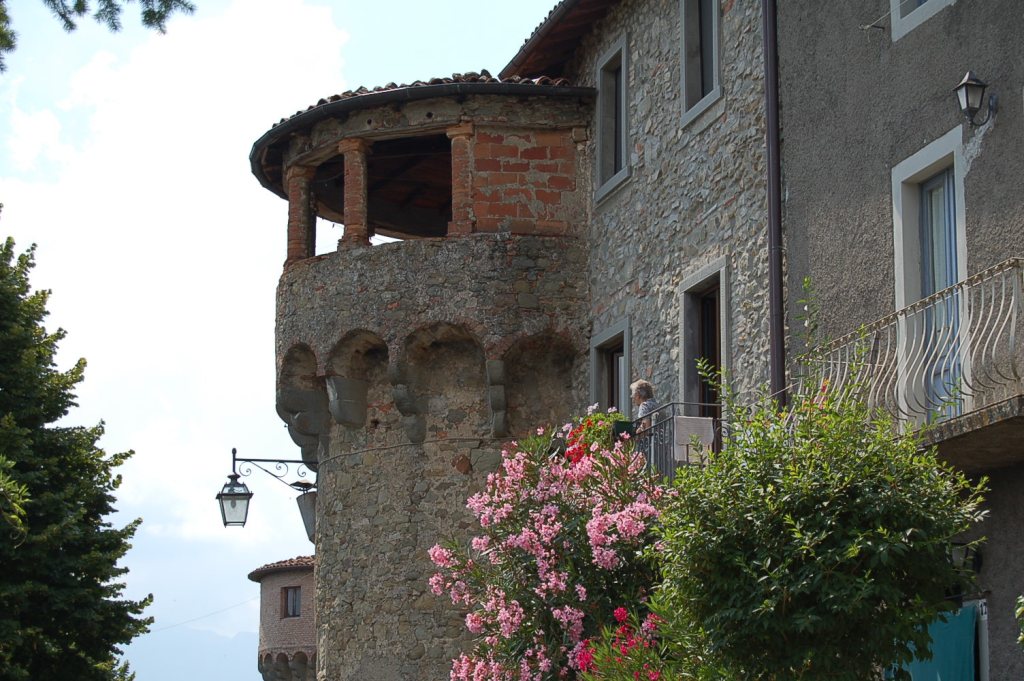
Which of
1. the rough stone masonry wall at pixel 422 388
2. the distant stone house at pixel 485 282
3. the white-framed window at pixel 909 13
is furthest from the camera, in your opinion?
the rough stone masonry wall at pixel 422 388

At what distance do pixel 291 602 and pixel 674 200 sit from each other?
22337 mm

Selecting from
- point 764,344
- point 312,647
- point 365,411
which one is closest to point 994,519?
point 764,344

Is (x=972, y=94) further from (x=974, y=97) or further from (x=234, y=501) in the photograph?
(x=234, y=501)

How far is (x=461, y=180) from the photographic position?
20.7 meters

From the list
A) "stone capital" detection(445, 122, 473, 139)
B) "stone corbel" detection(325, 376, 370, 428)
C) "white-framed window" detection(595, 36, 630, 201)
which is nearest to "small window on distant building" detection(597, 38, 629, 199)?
"white-framed window" detection(595, 36, 630, 201)

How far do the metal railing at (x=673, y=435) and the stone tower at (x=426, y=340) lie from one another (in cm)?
328

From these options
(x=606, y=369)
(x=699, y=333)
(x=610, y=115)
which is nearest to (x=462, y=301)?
(x=606, y=369)

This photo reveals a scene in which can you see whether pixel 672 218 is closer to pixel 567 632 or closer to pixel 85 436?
pixel 567 632

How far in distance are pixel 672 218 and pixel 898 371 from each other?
5.02 m

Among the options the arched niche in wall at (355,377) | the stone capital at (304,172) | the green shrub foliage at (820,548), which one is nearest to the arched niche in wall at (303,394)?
the arched niche in wall at (355,377)

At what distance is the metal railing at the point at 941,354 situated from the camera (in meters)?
12.5

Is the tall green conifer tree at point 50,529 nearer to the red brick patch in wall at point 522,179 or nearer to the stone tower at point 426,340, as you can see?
the stone tower at point 426,340

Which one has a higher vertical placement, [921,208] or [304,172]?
[304,172]

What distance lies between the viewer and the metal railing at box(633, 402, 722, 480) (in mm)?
16188
